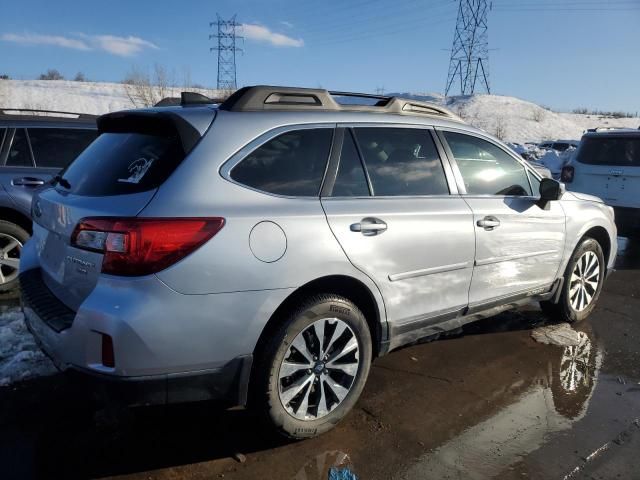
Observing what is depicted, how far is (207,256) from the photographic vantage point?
2.44 meters

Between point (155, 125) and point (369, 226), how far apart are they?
1.28 meters

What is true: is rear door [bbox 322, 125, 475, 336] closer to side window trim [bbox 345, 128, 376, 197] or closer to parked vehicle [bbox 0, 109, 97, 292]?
side window trim [bbox 345, 128, 376, 197]

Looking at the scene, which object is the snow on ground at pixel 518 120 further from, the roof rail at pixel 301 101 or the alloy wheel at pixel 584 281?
the roof rail at pixel 301 101

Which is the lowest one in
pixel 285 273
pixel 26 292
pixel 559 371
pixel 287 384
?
pixel 559 371

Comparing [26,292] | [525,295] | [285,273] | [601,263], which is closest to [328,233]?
[285,273]

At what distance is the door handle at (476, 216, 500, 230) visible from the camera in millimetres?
3713

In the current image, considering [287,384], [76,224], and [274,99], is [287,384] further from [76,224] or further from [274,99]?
[274,99]

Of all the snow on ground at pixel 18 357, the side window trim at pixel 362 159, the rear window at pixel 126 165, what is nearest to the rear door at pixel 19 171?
the snow on ground at pixel 18 357

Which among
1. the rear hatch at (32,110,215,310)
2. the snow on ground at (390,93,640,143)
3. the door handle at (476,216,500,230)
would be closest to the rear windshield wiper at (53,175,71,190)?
the rear hatch at (32,110,215,310)

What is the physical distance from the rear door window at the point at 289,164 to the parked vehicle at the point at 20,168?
3214 millimetres

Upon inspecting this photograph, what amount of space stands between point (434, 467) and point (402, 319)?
2.87 feet

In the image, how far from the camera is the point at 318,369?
115 inches

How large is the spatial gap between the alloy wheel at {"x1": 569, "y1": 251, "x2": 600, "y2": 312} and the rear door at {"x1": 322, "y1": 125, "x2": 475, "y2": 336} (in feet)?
5.79

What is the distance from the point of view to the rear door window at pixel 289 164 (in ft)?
8.97
